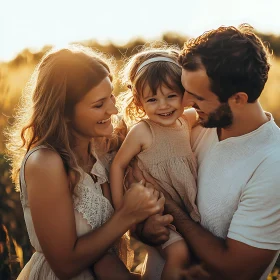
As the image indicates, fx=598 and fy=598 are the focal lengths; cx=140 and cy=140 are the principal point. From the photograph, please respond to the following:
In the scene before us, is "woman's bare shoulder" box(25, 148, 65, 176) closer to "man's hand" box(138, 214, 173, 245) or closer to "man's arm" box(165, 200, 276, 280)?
"man's hand" box(138, 214, 173, 245)

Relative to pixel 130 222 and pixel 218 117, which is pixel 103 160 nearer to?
pixel 130 222

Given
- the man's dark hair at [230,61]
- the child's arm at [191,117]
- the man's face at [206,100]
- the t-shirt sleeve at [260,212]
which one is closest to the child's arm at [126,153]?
the child's arm at [191,117]

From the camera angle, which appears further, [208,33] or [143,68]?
[143,68]

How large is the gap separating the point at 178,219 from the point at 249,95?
81 centimetres

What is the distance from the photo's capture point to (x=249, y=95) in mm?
3291

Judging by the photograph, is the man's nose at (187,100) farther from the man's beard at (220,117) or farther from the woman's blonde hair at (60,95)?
the woman's blonde hair at (60,95)

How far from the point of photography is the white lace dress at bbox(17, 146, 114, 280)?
130 inches

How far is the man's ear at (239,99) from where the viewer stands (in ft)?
10.8

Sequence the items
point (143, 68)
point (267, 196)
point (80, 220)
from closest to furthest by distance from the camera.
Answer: point (267, 196)
point (80, 220)
point (143, 68)

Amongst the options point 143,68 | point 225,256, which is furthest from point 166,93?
point 225,256

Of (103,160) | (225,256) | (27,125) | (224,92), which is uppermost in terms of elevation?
(224,92)

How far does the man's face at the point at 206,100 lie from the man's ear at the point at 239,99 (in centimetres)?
4

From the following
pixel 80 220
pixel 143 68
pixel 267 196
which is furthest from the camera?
pixel 143 68

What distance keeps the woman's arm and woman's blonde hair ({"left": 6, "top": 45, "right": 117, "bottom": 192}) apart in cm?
10
